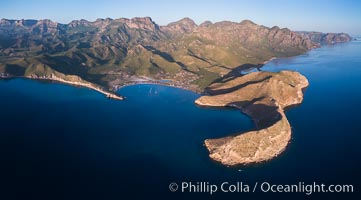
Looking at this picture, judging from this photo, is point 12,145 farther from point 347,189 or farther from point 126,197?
point 347,189

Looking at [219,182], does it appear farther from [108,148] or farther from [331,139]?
[331,139]

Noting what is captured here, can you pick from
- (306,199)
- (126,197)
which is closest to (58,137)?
(126,197)

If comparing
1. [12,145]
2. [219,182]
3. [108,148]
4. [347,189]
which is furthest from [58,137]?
[347,189]

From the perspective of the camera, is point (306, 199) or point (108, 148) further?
point (108, 148)

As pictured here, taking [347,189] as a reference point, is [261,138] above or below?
above

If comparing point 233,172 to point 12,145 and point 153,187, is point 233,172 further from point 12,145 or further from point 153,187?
point 12,145

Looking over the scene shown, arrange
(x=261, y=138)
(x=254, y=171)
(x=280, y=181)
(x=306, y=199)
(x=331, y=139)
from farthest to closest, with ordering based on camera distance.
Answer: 1. (x=331, y=139)
2. (x=261, y=138)
3. (x=254, y=171)
4. (x=280, y=181)
5. (x=306, y=199)

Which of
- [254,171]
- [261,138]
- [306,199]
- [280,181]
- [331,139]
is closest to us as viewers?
[306,199]

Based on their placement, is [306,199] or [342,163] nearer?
[306,199]

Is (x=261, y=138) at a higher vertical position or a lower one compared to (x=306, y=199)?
higher

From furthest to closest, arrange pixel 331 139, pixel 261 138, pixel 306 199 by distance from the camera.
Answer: pixel 331 139 → pixel 261 138 → pixel 306 199
